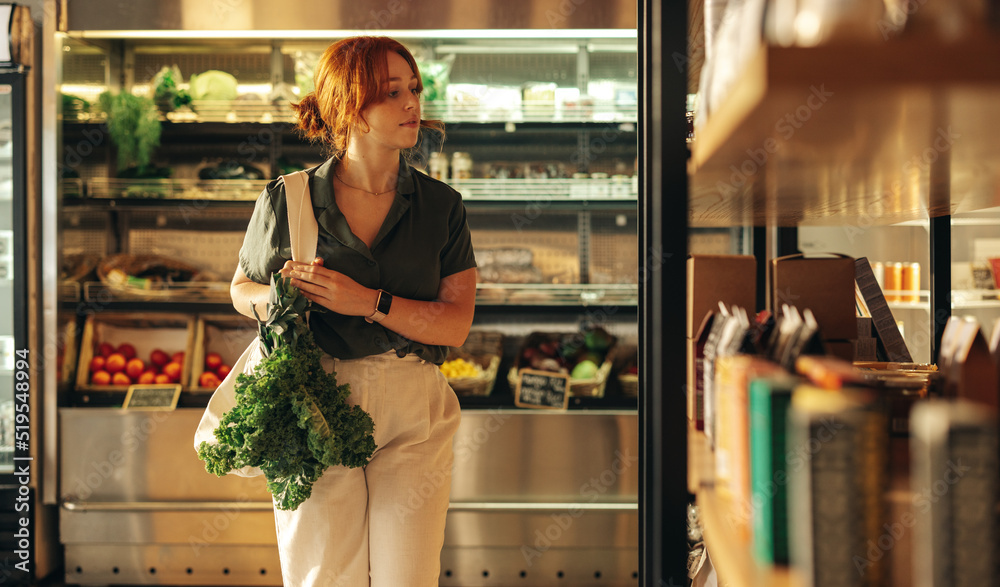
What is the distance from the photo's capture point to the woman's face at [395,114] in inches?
63.8

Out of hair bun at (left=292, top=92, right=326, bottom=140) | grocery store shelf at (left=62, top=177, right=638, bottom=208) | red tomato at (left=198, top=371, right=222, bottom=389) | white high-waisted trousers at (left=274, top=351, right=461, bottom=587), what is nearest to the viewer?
white high-waisted trousers at (left=274, top=351, right=461, bottom=587)

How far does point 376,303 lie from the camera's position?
156 centimetres

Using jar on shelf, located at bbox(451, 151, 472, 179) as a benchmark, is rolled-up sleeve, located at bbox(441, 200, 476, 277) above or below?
below

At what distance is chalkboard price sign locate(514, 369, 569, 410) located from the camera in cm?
308

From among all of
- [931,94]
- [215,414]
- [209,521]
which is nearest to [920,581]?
[931,94]

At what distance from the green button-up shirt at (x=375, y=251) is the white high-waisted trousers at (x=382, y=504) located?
0.05 meters

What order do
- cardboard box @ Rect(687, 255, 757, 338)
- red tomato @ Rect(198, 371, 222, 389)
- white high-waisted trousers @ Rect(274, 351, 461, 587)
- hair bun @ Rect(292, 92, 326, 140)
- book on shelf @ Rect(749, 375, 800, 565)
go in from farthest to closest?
red tomato @ Rect(198, 371, 222, 389)
hair bun @ Rect(292, 92, 326, 140)
white high-waisted trousers @ Rect(274, 351, 461, 587)
cardboard box @ Rect(687, 255, 757, 338)
book on shelf @ Rect(749, 375, 800, 565)

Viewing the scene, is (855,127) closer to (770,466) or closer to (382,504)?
(770,466)

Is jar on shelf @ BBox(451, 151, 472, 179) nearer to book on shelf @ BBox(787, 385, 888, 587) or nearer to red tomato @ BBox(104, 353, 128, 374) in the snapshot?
red tomato @ BBox(104, 353, 128, 374)

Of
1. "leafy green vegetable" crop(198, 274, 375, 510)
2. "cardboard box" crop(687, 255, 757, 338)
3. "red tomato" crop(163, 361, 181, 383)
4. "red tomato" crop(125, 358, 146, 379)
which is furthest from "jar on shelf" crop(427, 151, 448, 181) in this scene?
"cardboard box" crop(687, 255, 757, 338)

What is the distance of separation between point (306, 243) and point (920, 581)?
4.36ft

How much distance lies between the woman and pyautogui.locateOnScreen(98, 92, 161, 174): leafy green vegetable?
1.89 m

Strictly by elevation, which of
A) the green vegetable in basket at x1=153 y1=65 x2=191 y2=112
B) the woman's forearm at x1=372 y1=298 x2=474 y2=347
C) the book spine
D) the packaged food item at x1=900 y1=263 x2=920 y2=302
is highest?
the green vegetable in basket at x1=153 y1=65 x2=191 y2=112

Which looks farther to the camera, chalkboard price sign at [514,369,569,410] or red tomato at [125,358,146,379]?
red tomato at [125,358,146,379]
